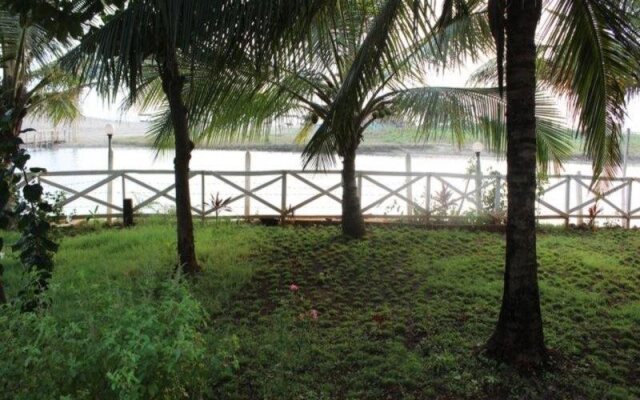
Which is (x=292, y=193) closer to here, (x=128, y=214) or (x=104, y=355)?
(x=128, y=214)

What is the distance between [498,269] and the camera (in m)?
7.08

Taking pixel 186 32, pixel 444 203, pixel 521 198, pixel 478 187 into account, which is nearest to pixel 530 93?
pixel 521 198

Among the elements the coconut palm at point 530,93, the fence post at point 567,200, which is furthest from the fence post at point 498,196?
the coconut palm at point 530,93

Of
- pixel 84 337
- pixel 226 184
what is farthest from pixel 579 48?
pixel 226 184

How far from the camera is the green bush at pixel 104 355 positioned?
2121 millimetres

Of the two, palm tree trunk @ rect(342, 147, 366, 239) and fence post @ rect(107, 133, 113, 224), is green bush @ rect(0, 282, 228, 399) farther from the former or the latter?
fence post @ rect(107, 133, 113, 224)

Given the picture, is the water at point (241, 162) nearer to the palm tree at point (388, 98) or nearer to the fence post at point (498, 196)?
the fence post at point (498, 196)

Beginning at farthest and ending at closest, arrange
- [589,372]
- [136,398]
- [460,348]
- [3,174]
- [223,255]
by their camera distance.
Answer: [223,255], [460,348], [589,372], [3,174], [136,398]

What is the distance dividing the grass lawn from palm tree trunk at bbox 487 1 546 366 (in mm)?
238

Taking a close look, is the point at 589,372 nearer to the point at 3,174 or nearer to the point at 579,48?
the point at 579,48

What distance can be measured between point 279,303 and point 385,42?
2.82m

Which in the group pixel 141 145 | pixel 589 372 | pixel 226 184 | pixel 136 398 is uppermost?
pixel 141 145

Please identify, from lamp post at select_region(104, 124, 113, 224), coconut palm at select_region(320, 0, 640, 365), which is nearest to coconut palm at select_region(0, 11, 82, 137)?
lamp post at select_region(104, 124, 113, 224)

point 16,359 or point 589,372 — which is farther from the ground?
point 16,359
